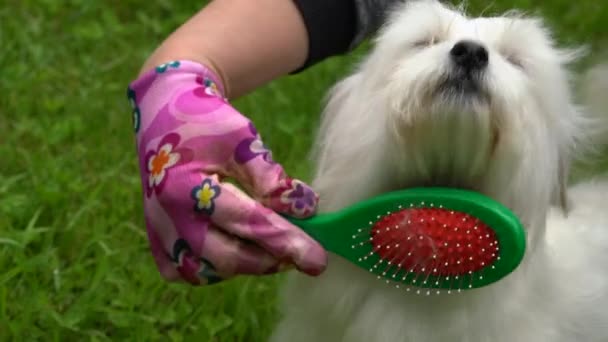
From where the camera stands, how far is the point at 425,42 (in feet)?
5.02

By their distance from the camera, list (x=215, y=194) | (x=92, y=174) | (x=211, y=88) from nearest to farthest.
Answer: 1. (x=215, y=194)
2. (x=211, y=88)
3. (x=92, y=174)

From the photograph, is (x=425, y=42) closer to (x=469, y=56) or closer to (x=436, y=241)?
(x=469, y=56)

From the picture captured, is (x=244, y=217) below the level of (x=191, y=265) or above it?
above

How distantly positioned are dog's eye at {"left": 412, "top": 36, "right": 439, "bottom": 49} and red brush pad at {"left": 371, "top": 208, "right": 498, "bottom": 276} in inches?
9.5

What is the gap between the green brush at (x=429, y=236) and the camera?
1.44 meters

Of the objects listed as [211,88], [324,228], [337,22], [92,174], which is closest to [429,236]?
[324,228]

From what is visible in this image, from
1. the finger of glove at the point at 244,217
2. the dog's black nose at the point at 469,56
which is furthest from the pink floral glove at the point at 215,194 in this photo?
the dog's black nose at the point at 469,56

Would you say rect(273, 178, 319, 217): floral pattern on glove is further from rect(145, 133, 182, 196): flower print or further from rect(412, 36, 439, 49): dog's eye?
rect(412, 36, 439, 49): dog's eye

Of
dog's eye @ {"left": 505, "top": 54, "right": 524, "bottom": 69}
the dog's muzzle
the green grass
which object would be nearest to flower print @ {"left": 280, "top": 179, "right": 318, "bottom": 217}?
the dog's muzzle

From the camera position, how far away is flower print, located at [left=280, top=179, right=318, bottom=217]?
1416 mm

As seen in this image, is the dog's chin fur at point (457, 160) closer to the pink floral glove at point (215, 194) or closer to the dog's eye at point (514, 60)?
the dog's eye at point (514, 60)

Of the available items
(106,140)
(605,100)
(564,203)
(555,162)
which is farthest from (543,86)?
(106,140)

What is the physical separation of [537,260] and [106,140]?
4.69ft

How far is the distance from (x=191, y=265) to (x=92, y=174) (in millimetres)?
1198
